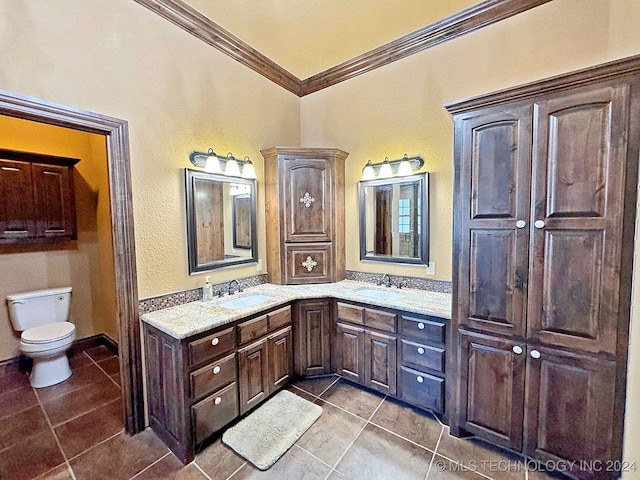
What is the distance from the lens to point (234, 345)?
81.2 inches

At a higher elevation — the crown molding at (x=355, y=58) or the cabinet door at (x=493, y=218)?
the crown molding at (x=355, y=58)

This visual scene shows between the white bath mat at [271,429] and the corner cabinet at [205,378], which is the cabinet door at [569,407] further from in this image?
the corner cabinet at [205,378]

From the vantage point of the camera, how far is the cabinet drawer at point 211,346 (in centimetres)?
181

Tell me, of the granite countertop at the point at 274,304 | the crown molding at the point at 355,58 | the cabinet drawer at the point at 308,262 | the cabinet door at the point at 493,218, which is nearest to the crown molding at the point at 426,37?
the crown molding at the point at 355,58

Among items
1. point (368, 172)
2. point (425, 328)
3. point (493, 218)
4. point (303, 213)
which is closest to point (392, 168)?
point (368, 172)

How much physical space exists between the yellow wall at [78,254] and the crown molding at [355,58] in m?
1.54

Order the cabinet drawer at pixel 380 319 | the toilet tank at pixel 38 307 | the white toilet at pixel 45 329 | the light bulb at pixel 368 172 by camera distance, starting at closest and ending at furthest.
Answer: the cabinet drawer at pixel 380 319 → the white toilet at pixel 45 329 → the toilet tank at pixel 38 307 → the light bulb at pixel 368 172

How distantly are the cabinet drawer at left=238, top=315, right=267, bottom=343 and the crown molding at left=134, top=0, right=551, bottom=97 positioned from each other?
2410 millimetres

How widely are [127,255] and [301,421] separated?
69.8 inches

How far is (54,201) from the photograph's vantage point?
119 inches

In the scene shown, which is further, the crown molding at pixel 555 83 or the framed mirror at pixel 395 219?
the framed mirror at pixel 395 219

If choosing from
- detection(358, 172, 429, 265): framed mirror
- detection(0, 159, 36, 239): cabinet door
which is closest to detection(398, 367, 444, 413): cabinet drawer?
detection(358, 172, 429, 265): framed mirror

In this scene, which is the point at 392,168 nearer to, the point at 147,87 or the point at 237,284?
the point at 237,284

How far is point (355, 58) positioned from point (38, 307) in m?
4.16
